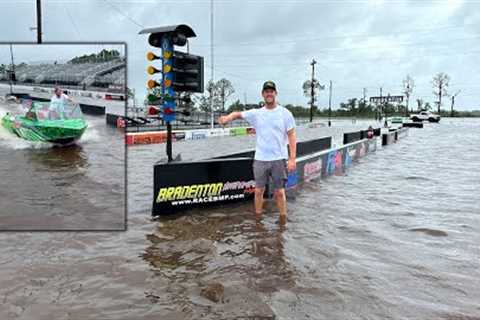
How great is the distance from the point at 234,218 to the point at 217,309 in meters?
2.76

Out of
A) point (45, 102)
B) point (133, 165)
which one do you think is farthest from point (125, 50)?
point (133, 165)

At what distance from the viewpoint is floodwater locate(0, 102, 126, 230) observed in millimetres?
5102

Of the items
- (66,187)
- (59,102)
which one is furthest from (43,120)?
(66,187)

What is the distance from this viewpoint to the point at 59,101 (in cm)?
490

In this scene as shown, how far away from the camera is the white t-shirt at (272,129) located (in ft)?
16.8

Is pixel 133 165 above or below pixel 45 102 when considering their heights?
below

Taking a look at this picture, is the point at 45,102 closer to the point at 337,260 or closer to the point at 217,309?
the point at 217,309

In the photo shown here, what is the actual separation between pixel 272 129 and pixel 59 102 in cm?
272

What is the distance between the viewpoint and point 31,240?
4469mm

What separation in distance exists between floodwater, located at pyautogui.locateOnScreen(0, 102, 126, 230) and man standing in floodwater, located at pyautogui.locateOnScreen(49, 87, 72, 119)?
0.41m

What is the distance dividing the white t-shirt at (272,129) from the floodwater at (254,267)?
1020 millimetres

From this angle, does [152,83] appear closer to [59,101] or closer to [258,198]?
[59,101]

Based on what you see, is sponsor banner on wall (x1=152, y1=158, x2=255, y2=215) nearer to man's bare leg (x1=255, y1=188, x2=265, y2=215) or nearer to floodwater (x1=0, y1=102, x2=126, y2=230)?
floodwater (x1=0, y1=102, x2=126, y2=230)

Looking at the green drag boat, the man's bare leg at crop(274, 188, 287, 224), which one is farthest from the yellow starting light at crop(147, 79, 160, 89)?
the man's bare leg at crop(274, 188, 287, 224)
